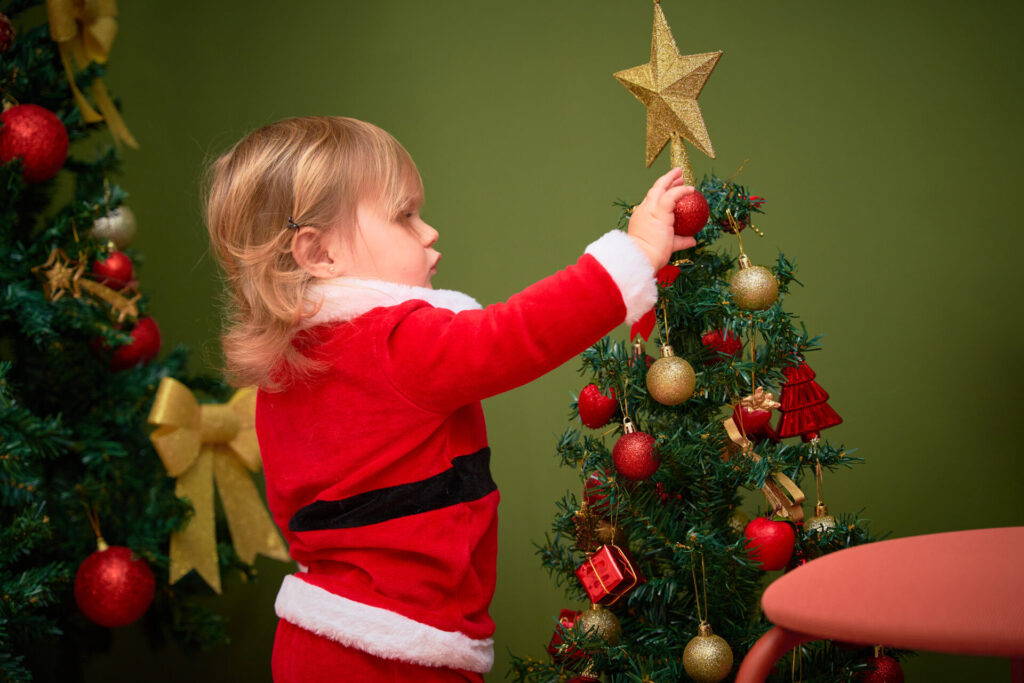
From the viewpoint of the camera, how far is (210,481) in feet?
4.82

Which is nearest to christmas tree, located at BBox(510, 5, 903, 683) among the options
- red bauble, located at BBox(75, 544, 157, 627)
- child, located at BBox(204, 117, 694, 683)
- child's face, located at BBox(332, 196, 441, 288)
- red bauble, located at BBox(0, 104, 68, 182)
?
child, located at BBox(204, 117, 694, 683)

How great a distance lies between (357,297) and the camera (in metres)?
0.82

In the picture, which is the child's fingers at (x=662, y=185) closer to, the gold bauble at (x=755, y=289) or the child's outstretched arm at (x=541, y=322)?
the child's outstretched arm at (x=541, y=322)

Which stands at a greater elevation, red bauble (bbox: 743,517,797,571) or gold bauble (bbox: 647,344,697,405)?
gold bauble (bbox: 647,344,697,405)

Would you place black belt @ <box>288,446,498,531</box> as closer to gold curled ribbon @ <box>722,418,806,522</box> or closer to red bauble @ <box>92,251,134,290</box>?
gold curled ribbon @ <box>722,418,806,522</box>

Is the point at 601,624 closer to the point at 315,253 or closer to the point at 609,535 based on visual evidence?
the point at 609,535

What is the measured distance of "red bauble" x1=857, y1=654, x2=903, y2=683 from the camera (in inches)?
32.5

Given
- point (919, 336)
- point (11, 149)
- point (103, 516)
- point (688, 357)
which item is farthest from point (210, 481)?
point (919, 336)

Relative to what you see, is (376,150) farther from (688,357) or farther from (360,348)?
(688,357)

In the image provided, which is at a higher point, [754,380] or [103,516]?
[754,380]

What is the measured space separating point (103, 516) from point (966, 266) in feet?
4.69

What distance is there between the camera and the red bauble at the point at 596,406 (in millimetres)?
886

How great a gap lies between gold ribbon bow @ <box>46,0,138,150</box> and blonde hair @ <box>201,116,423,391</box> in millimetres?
606

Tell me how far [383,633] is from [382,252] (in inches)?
15.4
